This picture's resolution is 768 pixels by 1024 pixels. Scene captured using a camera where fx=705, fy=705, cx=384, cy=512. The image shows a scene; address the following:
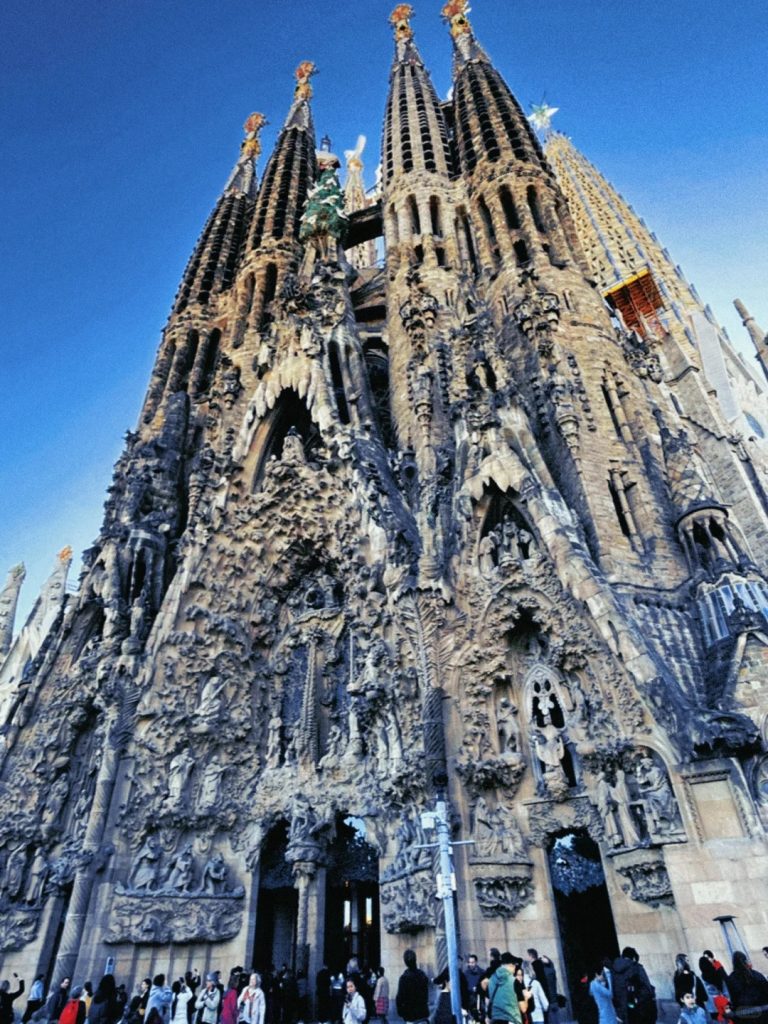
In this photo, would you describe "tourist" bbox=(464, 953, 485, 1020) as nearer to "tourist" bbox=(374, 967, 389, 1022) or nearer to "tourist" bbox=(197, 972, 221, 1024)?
"tourist" bbox=(374, 967, 389, 1022)

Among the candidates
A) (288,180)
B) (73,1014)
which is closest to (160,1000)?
(73,1014)

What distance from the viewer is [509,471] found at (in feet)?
38.9

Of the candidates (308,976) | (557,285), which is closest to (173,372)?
(557,285)

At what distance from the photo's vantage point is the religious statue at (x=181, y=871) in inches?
A: 472

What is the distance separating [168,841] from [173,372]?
585 inches

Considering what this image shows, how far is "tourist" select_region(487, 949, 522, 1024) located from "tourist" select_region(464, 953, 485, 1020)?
2.24 m

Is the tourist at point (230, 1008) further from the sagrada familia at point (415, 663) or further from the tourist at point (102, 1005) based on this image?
the sagrada familia at point (415, 663)

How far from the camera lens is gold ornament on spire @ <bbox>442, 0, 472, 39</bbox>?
31.1 m

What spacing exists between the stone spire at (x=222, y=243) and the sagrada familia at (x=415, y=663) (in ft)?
24.2

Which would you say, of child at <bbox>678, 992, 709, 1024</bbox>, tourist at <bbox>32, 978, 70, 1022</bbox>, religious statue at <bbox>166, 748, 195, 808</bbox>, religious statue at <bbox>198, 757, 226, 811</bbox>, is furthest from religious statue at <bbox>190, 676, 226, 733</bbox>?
child at <bbox>678, 992, 709, 1024</bbox>

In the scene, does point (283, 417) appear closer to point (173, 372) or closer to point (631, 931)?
point (173, 372)

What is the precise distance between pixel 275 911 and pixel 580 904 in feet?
19.1

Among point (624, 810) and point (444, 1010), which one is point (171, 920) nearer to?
point (624, 810)

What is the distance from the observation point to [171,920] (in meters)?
11.7
